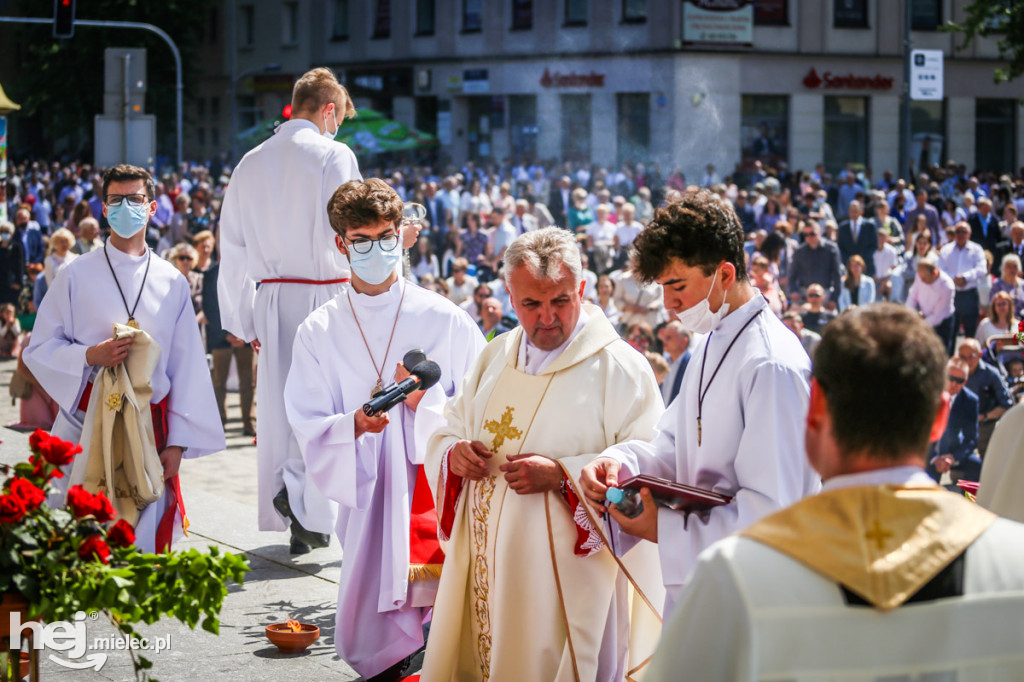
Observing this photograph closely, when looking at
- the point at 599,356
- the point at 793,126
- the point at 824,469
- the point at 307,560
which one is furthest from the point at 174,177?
the point at 824,469

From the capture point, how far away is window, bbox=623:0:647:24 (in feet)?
130

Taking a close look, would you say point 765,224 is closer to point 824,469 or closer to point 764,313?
point 764,313

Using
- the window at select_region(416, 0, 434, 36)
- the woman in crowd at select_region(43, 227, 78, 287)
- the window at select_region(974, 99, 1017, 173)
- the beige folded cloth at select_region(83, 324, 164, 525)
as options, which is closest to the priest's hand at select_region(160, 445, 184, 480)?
the beige folded cloth at select_region(83, 324, 164, 525)

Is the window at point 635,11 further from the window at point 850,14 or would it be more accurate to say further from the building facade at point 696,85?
the window at point 850,14

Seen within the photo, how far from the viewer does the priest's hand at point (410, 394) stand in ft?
16.8

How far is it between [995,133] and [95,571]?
145 ft

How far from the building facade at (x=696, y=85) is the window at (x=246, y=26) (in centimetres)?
877

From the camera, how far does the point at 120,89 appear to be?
1650cm

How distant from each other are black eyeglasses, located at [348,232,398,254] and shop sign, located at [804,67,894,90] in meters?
36.9

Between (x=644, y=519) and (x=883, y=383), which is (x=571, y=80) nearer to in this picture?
(x=644, y=519)

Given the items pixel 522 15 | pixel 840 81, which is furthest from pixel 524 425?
pixel 522 15

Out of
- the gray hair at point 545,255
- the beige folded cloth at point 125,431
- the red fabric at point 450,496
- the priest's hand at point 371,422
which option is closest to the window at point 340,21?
the beige folded cloth at point 125,431

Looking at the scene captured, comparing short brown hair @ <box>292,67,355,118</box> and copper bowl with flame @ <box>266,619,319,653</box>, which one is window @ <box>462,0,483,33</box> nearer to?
short brown hair @ <box>292,67,355,118</box>

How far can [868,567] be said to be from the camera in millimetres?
2104
